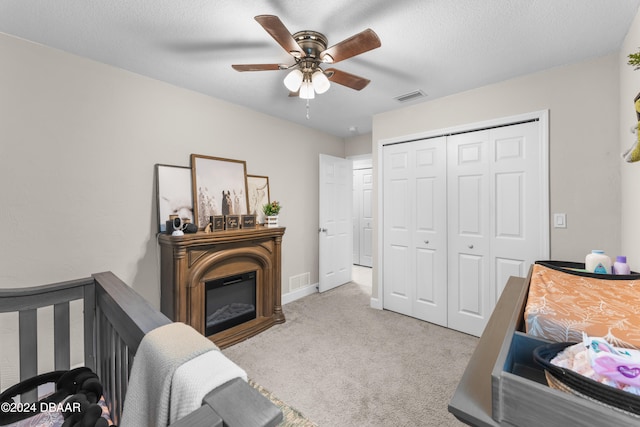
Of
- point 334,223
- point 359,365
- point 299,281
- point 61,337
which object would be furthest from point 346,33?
point 299,281

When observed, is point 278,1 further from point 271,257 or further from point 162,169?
point 271,257

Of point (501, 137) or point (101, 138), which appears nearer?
point (101, 138)

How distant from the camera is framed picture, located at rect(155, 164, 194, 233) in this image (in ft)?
8.11

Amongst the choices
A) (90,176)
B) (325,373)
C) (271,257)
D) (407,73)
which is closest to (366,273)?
(271,257)

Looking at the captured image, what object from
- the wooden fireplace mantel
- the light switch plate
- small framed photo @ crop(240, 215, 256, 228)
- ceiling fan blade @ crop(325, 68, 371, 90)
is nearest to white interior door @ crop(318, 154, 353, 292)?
the wooden fireplace mantel

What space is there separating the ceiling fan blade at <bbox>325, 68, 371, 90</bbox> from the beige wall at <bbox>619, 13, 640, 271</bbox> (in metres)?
1.62

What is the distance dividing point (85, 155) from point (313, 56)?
1927 mm

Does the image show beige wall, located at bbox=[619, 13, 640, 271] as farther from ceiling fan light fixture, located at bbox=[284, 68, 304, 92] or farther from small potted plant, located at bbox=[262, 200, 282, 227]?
small potted plant, located at bbox=[262, 200, 282, 227]

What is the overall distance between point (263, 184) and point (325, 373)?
2.18m

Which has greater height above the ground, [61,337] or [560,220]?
[560,220]

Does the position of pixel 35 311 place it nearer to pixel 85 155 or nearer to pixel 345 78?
pixel 85 155

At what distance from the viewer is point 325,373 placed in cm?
212

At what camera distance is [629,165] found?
178 cm

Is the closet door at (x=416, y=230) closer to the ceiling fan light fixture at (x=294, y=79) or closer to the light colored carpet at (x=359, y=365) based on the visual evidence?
the light colored carpet at (x=359, y=365)
